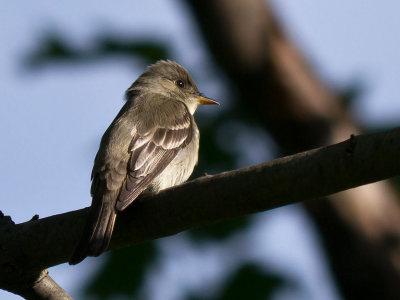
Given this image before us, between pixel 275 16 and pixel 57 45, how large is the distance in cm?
174

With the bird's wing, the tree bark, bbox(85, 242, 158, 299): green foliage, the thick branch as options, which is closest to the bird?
the bird's wing

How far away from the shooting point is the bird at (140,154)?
16.1ft

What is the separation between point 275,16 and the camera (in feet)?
21.8

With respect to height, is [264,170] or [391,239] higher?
[391,239]

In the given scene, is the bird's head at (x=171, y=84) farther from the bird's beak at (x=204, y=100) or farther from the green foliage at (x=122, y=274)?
the green foliage at (x=122, y=274)

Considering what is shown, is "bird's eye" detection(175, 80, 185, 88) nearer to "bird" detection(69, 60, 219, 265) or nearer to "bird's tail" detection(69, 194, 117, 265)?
"bird" detection(69, 60, 219, 265)

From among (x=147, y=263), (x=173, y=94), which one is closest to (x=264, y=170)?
(x=147, y=263)

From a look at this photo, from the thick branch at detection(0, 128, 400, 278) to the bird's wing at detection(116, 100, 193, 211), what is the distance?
0.36 metres

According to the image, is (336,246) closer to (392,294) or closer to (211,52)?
(392,294)

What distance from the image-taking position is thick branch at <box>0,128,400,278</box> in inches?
159

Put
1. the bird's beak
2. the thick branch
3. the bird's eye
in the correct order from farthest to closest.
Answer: the bird's eye < the bird's beak < the thick branch

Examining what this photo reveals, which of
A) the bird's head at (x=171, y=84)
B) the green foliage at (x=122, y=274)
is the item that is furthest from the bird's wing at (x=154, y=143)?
the green foliage at (x=122, y=274)

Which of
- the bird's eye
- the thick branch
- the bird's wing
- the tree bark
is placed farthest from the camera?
the bird's eye

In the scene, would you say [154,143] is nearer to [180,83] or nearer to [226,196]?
[226,196]
